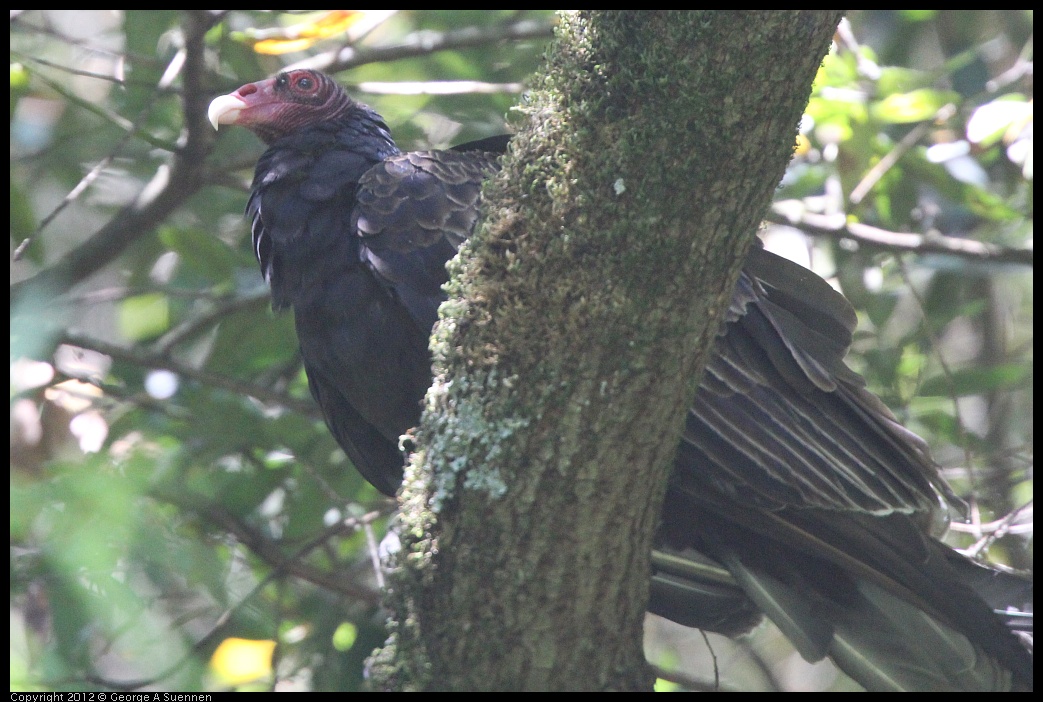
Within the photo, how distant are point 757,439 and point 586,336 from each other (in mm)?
915

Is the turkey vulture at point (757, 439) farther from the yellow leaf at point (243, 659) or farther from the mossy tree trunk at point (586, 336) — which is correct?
the yellow leaf at point (243, 659)

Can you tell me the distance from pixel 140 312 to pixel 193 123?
135cm

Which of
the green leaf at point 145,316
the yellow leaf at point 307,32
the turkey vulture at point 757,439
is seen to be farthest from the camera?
the green leaf at point 145,316

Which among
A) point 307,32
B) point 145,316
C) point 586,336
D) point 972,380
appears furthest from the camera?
point 145,316

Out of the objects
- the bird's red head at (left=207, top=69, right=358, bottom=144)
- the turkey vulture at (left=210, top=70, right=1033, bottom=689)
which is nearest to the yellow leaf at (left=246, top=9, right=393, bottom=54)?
the bird's red head at (left=207, top=69, right=358, bottom=144)

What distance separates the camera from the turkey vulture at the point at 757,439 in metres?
2.72

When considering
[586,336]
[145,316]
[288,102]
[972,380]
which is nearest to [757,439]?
[586,336]

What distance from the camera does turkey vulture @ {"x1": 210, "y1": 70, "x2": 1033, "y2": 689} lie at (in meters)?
2.72

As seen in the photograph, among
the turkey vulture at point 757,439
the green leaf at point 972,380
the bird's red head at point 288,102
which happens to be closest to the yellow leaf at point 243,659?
the turkey vulture at point 757,439

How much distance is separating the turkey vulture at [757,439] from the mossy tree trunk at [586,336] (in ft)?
2.19

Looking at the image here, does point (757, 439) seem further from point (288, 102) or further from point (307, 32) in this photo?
point (307, 32)

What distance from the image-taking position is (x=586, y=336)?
2.01m

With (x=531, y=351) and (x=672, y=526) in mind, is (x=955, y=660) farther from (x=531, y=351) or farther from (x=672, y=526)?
(x=531, y=351)
